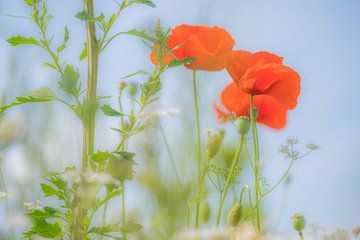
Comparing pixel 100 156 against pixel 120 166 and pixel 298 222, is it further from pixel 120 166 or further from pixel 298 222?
pixel 298 222

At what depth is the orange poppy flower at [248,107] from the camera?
1.37m

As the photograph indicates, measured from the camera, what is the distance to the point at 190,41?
51.1 inches

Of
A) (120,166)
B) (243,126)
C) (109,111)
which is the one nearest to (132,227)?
(120,166)

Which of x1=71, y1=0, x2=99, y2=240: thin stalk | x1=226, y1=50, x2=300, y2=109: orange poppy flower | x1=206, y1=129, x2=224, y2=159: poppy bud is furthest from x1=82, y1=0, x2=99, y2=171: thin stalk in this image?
x1=226, y1=50, x2=300, y2=109: orange poppy flower

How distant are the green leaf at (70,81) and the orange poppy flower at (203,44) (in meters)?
0.31

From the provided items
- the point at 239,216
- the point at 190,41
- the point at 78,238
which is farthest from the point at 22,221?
the point at 190,41

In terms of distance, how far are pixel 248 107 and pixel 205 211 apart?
13.3 inches

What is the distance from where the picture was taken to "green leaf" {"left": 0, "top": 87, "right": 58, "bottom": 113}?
1046 mm

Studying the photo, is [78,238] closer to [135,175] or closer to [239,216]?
[135,175]

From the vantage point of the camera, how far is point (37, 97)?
3.44 feet

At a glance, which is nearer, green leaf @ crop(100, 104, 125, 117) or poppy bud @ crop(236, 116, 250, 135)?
green leaf @ crop(100, 104, 125, 117)

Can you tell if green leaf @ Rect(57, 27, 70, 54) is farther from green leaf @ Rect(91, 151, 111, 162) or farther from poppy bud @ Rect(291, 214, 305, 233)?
poppy bud @ Rect(291, 214, 305, 233)

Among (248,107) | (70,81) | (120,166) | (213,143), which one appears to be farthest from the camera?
(248,107)

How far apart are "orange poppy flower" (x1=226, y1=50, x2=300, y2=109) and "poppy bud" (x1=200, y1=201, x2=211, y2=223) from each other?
11.7 inches
